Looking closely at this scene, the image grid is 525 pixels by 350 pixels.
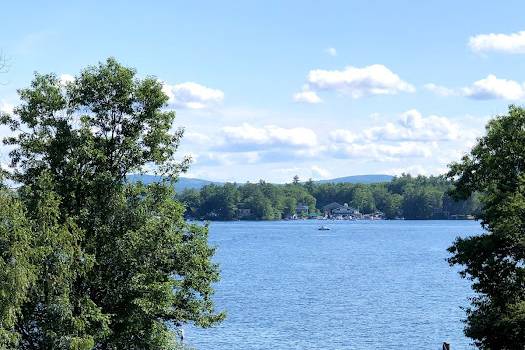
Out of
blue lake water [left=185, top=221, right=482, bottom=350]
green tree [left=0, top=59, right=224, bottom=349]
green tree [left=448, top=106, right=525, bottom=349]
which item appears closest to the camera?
green tree [left=0, top=59, right=224, bottom=349]

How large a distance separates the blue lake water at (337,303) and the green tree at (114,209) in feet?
35.1

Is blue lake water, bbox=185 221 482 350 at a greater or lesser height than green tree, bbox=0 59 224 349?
lesser

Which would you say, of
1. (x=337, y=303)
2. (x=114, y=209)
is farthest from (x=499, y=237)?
(x=337, y=303)

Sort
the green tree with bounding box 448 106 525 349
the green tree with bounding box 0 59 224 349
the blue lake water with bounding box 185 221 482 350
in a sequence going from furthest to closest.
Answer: the blue lake water with bounding box 185 221 482 350, the green tree with bounding box 448 106 525 349, the green tree with bounding box 0 59 224 349

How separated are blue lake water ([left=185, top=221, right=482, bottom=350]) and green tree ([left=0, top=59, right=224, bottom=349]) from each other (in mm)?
10702

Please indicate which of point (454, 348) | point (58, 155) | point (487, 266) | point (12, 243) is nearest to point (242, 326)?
point (454, 348)

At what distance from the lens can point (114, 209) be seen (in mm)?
28031

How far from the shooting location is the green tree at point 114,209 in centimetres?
2694

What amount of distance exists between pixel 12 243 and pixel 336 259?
380 feet

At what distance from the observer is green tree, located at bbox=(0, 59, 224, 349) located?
26.9 metres

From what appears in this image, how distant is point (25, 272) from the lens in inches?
832

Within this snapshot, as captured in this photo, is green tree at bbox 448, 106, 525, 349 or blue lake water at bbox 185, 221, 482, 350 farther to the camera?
blue lake water at bbox 185, 221, 482, 350

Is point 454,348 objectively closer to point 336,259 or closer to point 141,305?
point 141,305

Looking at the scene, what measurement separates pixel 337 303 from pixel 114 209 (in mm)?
49450
